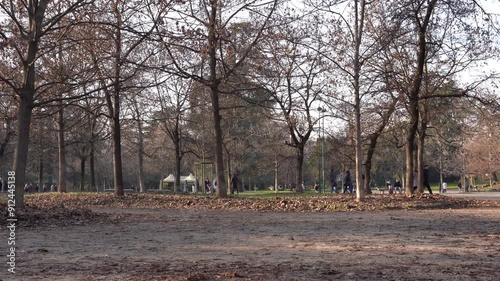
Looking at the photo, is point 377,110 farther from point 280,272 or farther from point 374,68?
point 280,272

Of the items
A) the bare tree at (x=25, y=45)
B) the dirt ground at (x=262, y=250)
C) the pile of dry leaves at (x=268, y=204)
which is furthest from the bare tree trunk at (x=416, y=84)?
the bare tree at (x=25, y=45)

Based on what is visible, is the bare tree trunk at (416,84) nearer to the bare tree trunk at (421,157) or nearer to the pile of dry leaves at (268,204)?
the pile of dry leaves at (268,204)

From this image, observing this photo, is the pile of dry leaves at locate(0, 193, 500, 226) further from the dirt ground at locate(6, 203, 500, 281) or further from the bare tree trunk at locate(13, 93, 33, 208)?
the dirt ground at locate(6, 203, 500, 281)

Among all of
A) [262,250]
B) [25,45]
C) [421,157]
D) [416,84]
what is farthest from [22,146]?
[421,157]

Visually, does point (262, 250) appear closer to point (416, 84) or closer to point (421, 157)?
point (416, 84)

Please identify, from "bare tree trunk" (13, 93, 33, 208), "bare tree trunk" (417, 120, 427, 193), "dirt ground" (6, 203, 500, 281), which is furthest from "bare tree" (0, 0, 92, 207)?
"bare tree trunk" (417, 120, 427, 193)

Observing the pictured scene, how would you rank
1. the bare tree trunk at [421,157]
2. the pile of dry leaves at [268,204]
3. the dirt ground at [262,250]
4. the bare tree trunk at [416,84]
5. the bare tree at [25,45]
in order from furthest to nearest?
the bare tree trunk at [421,157] → the bare tree trunk at [416,84] → the pile of dry leaves at [268,204] → the bare tree at [25,45] → the dirt ground at [262,250]

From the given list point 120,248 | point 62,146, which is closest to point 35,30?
point 120,248

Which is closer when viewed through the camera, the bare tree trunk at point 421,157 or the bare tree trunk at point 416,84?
the bare tree trunk at point 416,84

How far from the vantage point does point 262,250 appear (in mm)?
8945

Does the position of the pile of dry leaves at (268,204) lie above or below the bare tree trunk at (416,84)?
below

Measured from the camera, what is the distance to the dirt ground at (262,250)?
671 cm

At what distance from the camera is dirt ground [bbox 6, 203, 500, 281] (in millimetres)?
6715

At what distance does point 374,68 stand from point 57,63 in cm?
1289
